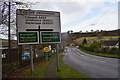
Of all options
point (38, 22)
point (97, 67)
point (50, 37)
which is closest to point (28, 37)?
point (38, 22)

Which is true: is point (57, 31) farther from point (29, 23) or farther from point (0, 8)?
point (0, 8)

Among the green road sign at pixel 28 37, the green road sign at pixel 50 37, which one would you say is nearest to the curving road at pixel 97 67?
→ the green road sign at pixel 50 37

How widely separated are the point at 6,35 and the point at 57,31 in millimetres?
4807

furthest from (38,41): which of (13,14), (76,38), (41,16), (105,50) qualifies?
(76,38)

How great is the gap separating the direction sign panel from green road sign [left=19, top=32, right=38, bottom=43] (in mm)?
75

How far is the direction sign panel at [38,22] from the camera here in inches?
404

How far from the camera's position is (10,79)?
8180mm

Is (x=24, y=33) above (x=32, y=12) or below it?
below

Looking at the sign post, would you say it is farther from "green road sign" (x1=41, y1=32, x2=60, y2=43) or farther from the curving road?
the curving road

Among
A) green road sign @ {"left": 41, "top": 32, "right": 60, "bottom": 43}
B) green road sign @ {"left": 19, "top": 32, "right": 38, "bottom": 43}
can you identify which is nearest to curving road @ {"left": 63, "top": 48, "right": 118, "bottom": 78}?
green road sign @ {"left": 41, "top": 32, "right": 60, "bottom": 43}

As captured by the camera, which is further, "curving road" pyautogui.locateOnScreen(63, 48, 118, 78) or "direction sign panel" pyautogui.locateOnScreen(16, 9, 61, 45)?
"direction sign panel" pyautogui.locateOnScreen(16, 9, 61, 45)

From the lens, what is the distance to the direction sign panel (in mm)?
10266

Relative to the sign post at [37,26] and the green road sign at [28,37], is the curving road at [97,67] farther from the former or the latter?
the green road sign at [28,37]

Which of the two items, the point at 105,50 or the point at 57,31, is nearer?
the point at 57,31
